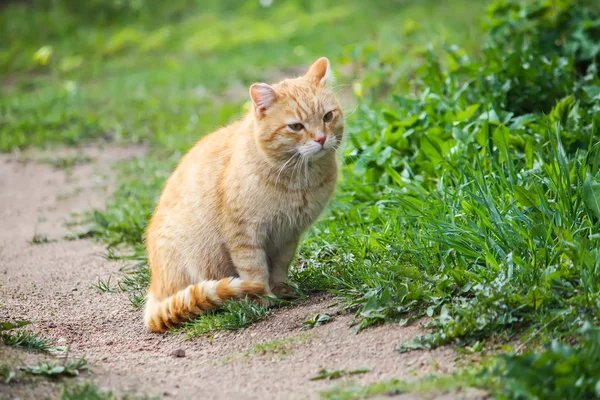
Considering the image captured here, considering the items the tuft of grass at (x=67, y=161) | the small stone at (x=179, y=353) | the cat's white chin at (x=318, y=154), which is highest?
the cat's white chin at (x=318, y=154)

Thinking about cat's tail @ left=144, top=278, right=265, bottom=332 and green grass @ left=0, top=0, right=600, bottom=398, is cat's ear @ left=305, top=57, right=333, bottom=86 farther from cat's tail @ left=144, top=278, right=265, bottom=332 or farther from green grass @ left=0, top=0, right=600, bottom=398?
cat's tail @ left=144, top=278, right=265, bottom=332

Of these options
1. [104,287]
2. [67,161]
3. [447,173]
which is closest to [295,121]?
[447,173]

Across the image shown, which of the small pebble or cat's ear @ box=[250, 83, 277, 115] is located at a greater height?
cat's ear @ box=[250, 83, 277, 115]

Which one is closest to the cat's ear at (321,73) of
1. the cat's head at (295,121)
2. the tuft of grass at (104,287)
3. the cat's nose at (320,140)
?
the cat's head at (295,121)

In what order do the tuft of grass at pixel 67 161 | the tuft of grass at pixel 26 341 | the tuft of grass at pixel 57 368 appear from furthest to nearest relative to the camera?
the tuft of grass at pixel 67 161 < the tuft of grass at pixel 26 341 < the tuft of grass at pixel 57 368

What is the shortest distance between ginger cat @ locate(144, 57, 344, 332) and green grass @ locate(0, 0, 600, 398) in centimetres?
18

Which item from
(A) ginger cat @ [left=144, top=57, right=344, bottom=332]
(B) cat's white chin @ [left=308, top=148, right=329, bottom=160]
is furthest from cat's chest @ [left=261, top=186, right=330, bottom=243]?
(B) cat's white chin @ [left=308, top=148, right=329, bottom=160]

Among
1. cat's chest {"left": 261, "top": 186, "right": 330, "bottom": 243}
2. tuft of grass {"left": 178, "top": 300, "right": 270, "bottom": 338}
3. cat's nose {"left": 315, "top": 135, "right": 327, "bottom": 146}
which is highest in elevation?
cat's nose {"left": 315, "top": 135, "right": 327, "bottom": 146}

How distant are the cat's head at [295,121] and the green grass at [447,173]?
2.04 feet

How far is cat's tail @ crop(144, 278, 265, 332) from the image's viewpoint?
12.8 ft

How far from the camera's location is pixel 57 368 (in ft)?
10.3

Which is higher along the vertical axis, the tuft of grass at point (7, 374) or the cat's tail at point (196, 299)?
the tuft of grass at point (7, 374)

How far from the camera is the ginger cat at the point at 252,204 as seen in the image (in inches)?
159

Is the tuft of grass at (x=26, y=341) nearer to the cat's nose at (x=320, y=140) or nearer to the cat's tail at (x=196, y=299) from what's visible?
the cat's tail at (x=196, y=299)
